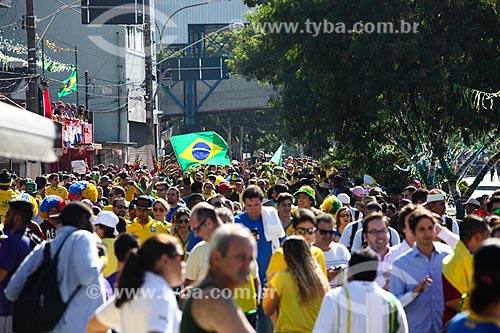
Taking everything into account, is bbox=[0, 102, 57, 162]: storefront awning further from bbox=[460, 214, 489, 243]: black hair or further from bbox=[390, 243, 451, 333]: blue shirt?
bbox=[460, 214, 489, 243]: black hair

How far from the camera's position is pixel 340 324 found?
6.64 meters

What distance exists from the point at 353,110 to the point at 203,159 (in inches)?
142

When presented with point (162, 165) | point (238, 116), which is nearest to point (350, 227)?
point (162, 165)

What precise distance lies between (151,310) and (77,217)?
7.28 feet

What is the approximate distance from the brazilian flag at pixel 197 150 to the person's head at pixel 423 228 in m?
16.9

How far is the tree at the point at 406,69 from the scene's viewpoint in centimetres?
2345

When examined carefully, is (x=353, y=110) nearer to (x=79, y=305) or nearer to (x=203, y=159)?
(x=203, y=159)

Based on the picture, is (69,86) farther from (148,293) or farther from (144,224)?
(148,293)

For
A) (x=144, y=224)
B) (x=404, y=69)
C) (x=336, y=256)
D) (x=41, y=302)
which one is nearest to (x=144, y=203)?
(x=144, y=224)

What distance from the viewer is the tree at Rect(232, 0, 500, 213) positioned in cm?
2345

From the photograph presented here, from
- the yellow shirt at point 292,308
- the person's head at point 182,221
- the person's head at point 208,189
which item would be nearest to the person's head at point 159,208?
the person's head at point 182,221

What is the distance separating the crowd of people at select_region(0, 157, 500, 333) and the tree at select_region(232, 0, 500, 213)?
472 inches

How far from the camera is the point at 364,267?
21.8ft

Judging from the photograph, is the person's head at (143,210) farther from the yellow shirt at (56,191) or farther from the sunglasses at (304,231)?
the yellow shirt at (56,191)
